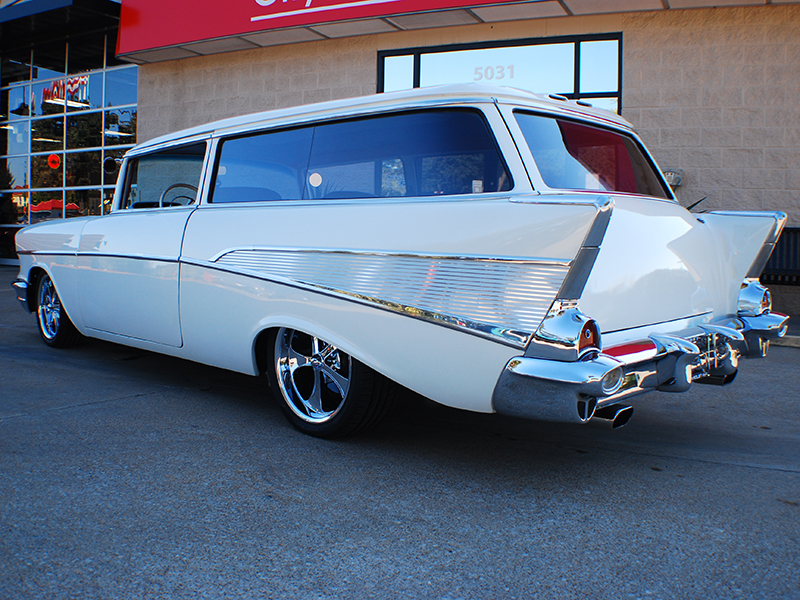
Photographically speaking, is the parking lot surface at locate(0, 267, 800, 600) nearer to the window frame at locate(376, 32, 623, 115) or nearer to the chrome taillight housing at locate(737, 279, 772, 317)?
the chrome taillight housing at locate(737, 279, 772, 317)

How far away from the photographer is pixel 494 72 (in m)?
11.3

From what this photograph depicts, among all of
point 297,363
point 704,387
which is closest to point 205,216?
point 297,363

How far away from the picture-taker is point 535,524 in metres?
2.70

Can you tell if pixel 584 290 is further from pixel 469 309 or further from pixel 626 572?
pixel 626 572

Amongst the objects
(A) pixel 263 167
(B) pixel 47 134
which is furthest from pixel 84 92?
(A) pixel 263 167

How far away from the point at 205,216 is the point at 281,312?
0.98m

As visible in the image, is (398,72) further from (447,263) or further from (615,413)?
(615,413)

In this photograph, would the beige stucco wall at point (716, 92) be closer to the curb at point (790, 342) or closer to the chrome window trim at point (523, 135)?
the curb at point (790, 342)

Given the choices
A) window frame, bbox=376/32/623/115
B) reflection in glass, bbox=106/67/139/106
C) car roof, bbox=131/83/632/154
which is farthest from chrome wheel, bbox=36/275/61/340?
reflection in glass, bbox=106/67/139/106

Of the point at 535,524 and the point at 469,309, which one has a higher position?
the point at 469,309

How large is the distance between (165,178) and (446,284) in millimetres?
2888

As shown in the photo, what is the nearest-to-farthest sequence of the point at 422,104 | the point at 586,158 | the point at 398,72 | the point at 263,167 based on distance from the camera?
1. the point at 422,104
2. the point at 586,158
3. the point at 263,167
4. the point at 398,72

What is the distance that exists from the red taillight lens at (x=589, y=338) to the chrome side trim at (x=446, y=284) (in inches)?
7.1

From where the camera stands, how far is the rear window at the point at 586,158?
323 centimetres
